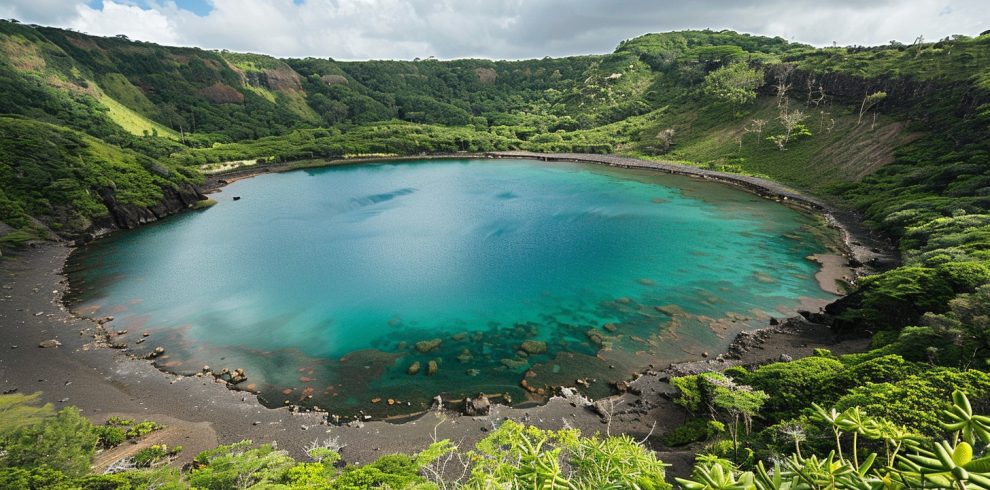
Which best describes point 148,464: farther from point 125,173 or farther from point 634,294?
point 125,173

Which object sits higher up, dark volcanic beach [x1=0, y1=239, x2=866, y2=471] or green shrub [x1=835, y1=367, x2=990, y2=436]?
green shrub [x1=835, y1=367, x2=990, y2=436]

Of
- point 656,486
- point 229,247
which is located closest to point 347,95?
point 229,247

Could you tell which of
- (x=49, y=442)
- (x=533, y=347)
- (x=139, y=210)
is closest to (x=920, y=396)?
(x=533, y=347)

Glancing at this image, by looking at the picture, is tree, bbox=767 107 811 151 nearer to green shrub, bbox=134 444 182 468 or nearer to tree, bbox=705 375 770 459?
tree, bbox=705 375 770 459

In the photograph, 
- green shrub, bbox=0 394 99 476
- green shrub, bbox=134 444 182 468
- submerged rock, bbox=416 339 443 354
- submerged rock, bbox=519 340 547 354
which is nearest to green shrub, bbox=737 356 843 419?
submerged rock, bbox=519 340 547 354

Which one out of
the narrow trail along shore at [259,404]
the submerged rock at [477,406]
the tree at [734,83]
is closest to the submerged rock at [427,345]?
the submerged rock at [477,406]

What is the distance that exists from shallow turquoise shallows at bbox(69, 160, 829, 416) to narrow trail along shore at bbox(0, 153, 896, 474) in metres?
1.79

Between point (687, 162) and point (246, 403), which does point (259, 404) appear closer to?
point (246, 403)

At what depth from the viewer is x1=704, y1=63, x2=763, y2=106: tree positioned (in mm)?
109062

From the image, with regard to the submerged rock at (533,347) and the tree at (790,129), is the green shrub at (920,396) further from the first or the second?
the tree at (790,129)

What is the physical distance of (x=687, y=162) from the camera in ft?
332

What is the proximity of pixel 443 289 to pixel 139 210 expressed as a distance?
56121 mm

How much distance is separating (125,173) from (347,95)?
423 ft

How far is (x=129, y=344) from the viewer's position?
3195 centimetres
